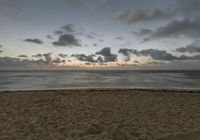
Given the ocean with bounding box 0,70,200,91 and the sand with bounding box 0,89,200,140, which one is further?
the ocean with bounding box 0,70,200,91

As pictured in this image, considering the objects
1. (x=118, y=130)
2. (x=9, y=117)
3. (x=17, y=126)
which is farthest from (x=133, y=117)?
(x=9, y=117)

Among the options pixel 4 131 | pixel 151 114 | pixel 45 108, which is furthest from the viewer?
pixel 45 108

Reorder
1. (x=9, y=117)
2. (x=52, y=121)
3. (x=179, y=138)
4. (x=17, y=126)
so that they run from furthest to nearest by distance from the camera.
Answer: (x=9, y=117) → (x=52, y=121) → (x=17, y=126) → (x=179, y=138)

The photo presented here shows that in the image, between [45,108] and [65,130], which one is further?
[45,108]

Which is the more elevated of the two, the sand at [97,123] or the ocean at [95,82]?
the sand at [97,123]

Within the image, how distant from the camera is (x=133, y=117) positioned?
10188 mm

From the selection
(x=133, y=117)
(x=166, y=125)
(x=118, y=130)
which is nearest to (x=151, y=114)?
(x=133, y=117)

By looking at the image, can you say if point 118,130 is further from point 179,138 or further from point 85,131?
point 179,138

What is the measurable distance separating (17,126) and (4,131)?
674 mm

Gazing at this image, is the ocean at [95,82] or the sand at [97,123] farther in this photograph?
the ocean at [95,82]

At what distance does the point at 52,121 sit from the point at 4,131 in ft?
6.53

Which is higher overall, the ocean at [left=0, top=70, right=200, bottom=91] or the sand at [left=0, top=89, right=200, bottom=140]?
the sand at [left=0, top=89, right=200, bottom=140]

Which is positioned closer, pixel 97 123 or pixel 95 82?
pixel 97 123

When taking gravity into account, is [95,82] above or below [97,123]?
below
